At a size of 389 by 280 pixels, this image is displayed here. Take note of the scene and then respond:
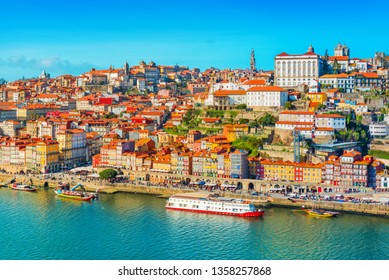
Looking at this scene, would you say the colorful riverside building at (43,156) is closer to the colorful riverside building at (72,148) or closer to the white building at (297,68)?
the colorful riverside building at (72,148)

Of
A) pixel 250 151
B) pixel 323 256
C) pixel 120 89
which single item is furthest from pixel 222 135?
pixel 120 89

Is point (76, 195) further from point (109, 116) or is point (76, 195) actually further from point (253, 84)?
point (253, 84)

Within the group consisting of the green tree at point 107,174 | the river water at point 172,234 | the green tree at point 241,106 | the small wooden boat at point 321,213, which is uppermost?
the green tree at point 241,106

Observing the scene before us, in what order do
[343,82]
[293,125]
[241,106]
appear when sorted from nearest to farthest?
[293,125]
[241,106]
[343,82]

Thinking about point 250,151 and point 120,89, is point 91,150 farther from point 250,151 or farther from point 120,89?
point 120,89

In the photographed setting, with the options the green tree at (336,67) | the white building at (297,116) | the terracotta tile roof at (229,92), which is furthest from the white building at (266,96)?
the green tree at (336,67)

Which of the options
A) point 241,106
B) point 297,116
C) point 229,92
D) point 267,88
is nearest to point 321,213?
point 297,116

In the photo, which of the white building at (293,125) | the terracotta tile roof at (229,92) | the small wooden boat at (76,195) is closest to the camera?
the small wooden boat at (76,195)
